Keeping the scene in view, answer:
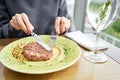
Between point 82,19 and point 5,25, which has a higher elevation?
point 5,25

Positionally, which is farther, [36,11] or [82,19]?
[82,19]

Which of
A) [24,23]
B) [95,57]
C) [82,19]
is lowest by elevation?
[82,19]

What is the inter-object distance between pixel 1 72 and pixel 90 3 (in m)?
0.38

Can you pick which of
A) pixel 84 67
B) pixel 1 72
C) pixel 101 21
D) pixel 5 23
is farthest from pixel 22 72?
pixel 5 23

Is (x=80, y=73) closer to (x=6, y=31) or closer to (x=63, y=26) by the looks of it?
(x=63, y=26)

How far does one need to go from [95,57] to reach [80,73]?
132 millimetres

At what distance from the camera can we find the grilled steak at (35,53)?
667 mm

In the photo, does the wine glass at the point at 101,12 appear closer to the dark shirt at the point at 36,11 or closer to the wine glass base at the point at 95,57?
the wine glass base at the point at 95,57

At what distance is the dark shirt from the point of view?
1110mm

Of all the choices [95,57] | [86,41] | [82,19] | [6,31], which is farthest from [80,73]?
[82,19]

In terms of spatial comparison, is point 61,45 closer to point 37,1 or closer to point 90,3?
point 90,3

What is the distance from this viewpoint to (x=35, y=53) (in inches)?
27.0

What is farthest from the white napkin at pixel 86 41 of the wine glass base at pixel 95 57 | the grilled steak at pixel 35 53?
the grilled steak at pixel 35 53

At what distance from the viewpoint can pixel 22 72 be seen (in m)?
0.60
